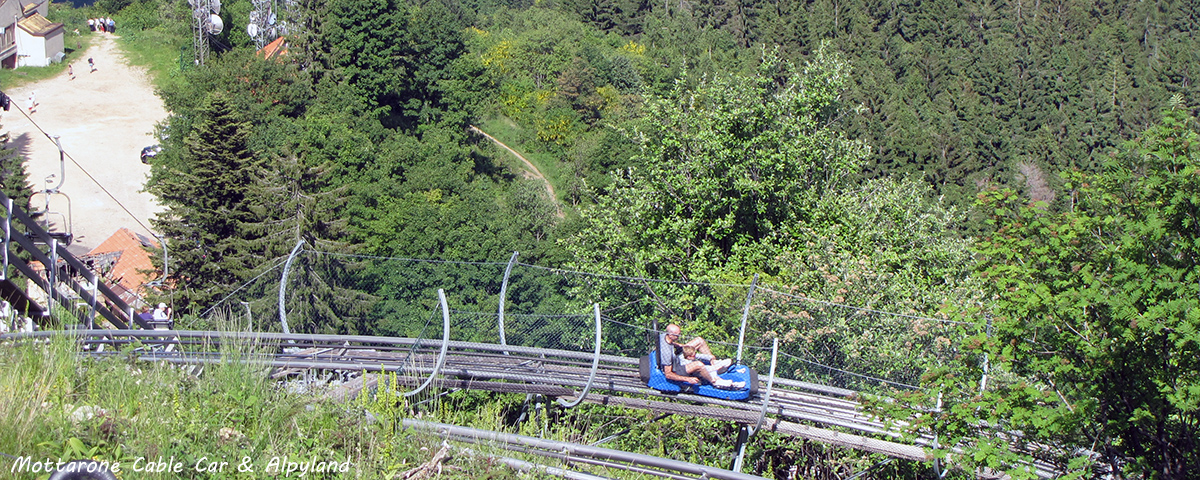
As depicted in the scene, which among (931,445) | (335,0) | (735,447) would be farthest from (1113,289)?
(335,0)

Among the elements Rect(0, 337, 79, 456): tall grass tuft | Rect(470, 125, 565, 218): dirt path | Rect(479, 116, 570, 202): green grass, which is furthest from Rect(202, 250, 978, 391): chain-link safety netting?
Rect(479, 116, 570, 202): green grass

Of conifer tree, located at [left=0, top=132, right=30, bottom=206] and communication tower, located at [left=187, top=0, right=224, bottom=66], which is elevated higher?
communication tower, located at [left=187, top=0, right=224, bottom=66]

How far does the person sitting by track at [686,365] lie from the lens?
30.6ft

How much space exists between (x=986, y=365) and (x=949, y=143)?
72.6m

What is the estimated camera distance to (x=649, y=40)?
98.0m

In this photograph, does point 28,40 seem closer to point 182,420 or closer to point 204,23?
point 204,23

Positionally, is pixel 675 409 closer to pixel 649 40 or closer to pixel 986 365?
pixel 986 365

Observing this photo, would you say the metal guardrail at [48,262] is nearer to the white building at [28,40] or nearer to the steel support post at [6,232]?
the steel support post at [6,232]

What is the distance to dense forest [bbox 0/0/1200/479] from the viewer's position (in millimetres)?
7352

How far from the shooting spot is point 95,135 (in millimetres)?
54719

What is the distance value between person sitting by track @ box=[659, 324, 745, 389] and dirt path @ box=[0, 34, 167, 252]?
→ 36624 mm

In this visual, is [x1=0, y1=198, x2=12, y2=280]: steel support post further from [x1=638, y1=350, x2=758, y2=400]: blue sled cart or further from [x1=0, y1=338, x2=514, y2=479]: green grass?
[x1=638, y1=350, x2=758, y2=400]: blue sled cart

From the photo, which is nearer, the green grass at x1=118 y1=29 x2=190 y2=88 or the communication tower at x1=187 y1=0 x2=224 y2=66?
the communication tower at x1=187 y1=0 x2=224 y2=66

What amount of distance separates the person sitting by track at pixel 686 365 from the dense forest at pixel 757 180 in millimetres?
1711
